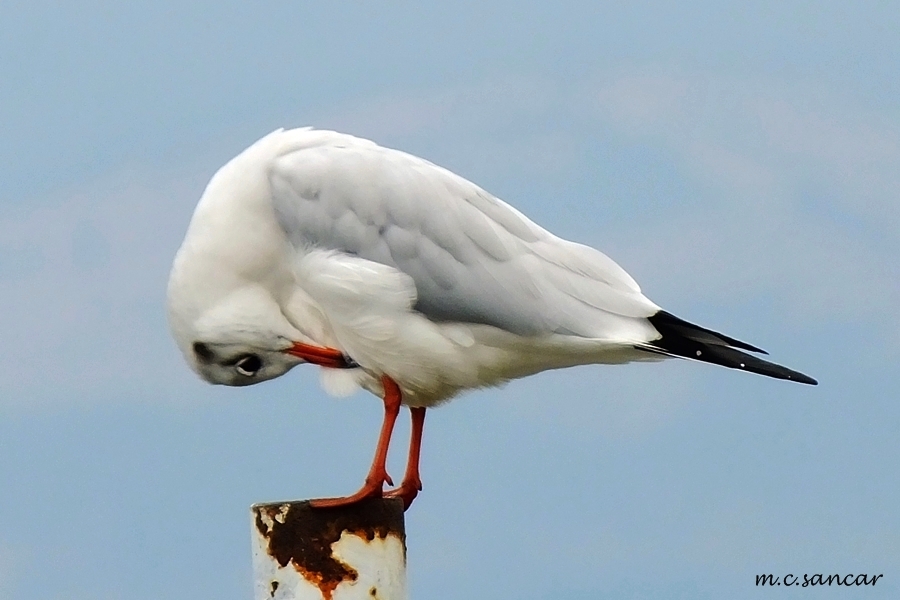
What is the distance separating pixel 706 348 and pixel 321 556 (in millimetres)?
2062

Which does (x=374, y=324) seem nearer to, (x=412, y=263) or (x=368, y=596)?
(x=412, y=263)

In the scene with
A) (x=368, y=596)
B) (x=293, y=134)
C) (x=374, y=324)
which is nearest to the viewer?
(x=368, y=596)

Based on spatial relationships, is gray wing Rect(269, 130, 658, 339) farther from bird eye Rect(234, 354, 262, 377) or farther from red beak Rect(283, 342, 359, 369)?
bird eye Rect(234, 354, 262, 377)

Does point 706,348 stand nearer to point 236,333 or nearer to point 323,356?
point 323,356

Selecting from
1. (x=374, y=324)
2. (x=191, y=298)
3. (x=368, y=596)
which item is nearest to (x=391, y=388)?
(x=374, y=324)

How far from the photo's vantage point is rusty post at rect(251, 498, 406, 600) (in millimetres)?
6059

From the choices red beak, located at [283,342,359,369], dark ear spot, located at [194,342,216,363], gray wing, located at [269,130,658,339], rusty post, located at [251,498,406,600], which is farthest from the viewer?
dark ear spot, located at [194,342,216,363]

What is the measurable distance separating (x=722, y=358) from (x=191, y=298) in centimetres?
240

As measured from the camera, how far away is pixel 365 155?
735 centimetres

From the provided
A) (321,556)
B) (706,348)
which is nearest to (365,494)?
(321,556)

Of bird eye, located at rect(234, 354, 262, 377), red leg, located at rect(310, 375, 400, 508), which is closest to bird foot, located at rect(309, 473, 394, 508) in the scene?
red leg, located at rect(310, 375, 400, 508)

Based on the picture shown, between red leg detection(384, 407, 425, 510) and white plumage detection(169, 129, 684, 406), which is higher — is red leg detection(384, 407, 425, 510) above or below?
below

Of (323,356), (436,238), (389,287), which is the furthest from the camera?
(323,356)

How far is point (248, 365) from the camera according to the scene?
7.65 meters
